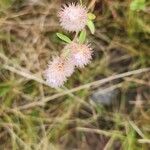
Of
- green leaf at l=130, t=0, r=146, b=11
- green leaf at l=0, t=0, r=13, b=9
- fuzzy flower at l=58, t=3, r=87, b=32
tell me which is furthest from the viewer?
green leaf at l=0, t=0, r=13, b=9

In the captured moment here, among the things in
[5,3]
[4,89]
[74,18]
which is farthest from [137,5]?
[4,89]

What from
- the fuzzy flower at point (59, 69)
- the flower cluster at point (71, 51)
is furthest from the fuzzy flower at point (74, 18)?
the fuzzy flower at point (59, 69)

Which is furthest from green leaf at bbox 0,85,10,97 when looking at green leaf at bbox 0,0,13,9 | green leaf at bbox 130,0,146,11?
green leaf at bbox 130,0,146,11

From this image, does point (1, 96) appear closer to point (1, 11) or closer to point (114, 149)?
point (1, 11)

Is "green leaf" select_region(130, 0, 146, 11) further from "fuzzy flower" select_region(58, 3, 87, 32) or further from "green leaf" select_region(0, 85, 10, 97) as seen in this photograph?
"green leaf" select_region(0, 85, 10, 97)

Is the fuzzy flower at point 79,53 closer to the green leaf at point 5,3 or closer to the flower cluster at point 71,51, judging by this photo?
the flower cluster at point 71,51

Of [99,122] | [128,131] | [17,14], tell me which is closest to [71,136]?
[99,122]

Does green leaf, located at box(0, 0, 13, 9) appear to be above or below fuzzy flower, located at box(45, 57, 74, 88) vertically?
above

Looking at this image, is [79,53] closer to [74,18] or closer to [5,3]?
[74,18]
